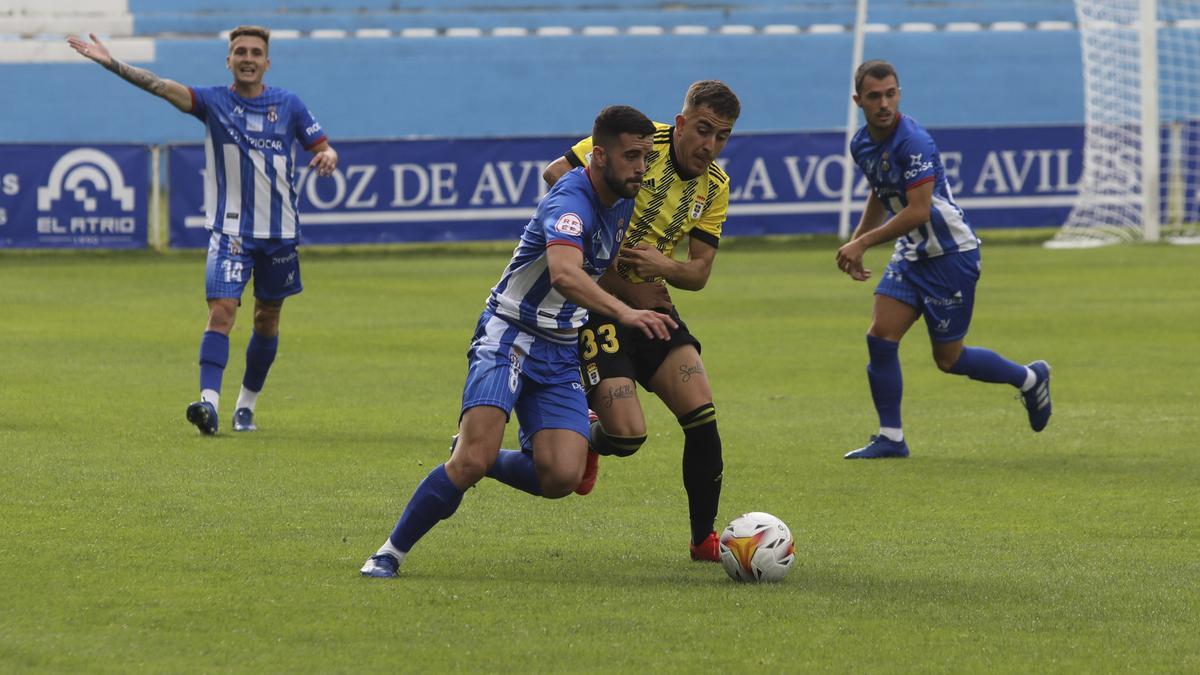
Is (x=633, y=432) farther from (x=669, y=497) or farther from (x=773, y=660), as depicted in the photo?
(x=773, y=660)

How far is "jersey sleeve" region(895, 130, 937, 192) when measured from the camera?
916 centimetres

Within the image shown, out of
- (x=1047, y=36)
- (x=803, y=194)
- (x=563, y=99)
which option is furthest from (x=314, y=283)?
(x=1047, y=36)

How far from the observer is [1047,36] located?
119ft

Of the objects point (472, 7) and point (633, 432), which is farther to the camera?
point (472, 7)

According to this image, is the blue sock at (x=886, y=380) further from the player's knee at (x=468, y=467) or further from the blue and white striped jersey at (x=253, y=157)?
the player's knee at (x=468, y=467)

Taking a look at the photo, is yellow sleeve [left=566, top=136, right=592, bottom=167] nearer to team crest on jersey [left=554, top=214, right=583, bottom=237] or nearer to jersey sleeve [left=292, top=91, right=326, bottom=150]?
team crest on jersey [left=554, top=214, right=583, bottom=237]

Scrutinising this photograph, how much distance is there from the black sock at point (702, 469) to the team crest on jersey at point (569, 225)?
1081 millimetres

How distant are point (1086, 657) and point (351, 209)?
796 inches

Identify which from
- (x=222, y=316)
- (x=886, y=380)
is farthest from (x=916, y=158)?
(x=222, y=316)

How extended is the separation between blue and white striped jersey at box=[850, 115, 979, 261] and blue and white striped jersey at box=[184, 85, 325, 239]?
10.5ft

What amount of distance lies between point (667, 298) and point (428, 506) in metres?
1.57

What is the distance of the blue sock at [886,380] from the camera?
9.48 metres

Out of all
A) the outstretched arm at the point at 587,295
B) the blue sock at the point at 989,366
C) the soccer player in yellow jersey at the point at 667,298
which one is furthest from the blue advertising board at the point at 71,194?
the outstretched arm at the point at 587,295

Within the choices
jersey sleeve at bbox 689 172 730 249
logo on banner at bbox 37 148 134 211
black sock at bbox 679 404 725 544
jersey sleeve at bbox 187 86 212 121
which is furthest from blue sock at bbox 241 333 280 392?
logo on banner at bbox 37 148 134 211
